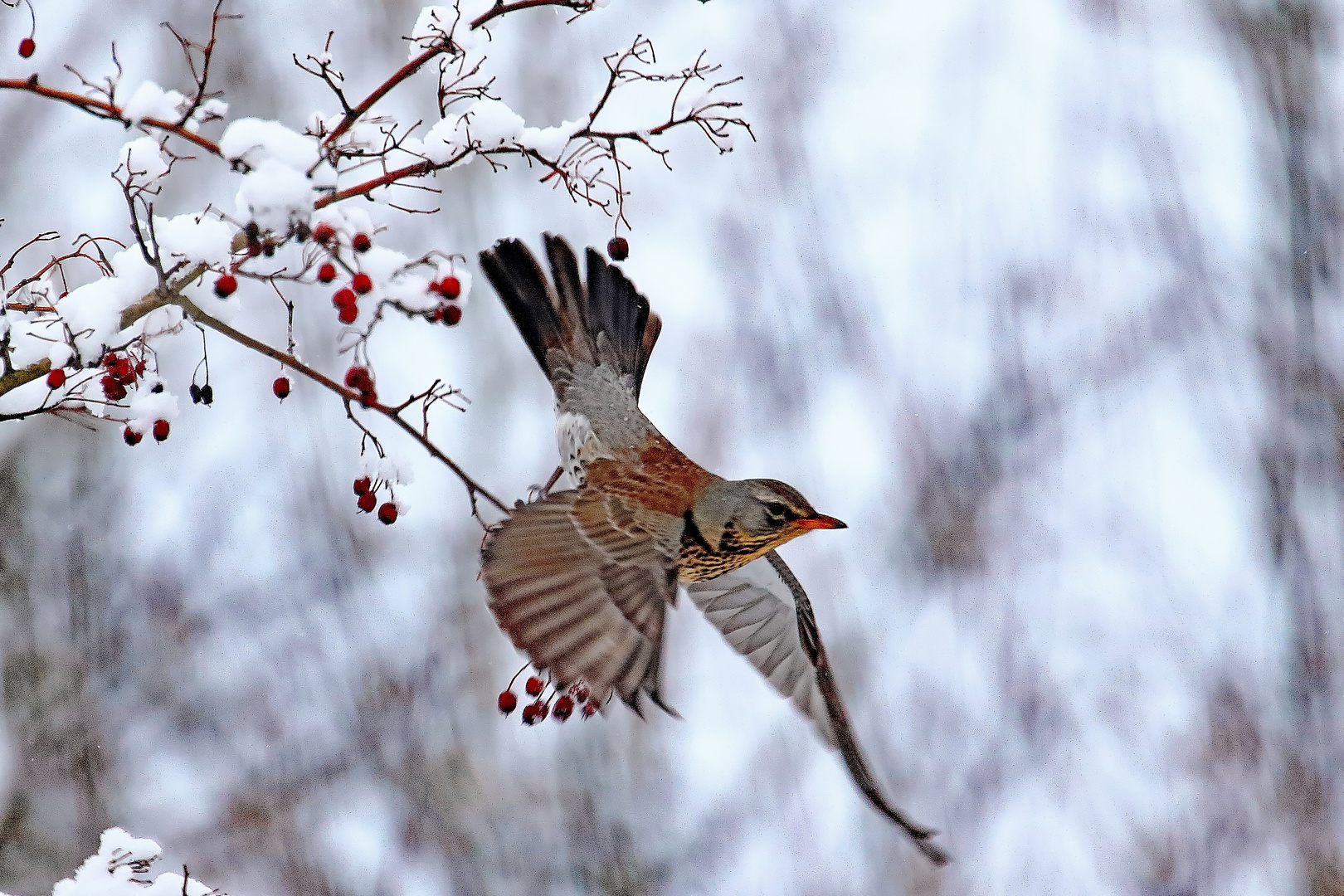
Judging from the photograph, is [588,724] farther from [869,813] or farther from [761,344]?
[761,344]

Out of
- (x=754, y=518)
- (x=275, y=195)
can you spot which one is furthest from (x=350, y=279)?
(x=754, y=518)

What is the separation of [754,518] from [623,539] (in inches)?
17.2

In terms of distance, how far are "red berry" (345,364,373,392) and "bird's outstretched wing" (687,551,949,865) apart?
203cm

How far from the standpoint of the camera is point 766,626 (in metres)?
3.86

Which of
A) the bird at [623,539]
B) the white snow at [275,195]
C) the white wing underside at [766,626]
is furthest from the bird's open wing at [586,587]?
the white snow at [275,195]

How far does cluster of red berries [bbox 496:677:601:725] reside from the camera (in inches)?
103

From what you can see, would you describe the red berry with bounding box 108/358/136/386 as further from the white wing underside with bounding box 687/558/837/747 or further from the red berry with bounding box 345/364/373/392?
the white wing underside with bounding box 687/558/837/747

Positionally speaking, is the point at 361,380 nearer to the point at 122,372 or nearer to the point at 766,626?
the point at 122,372

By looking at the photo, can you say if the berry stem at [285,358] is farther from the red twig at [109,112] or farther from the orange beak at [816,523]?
the orange beak at [816,523]

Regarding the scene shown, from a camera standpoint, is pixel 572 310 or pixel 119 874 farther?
pixel 572 310

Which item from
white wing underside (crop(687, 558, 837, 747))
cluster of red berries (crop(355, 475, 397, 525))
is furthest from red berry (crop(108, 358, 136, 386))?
white wing underside (crop(687, 558, 837, 747))

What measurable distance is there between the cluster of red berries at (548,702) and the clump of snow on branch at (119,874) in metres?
0.89

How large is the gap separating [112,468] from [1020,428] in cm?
518

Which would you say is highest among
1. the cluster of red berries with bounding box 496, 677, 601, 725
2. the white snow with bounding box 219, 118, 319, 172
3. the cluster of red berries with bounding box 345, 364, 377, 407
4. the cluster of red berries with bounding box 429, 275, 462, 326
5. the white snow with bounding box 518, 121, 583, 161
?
the white snow with bounding box 518, 121, 583, 161
